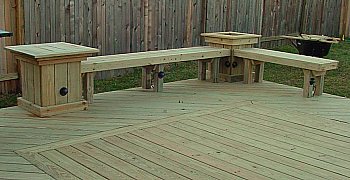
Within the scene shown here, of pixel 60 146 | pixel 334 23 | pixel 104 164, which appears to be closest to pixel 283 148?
pixel 104 164

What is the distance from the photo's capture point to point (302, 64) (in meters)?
5.68

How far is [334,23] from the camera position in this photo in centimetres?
1152

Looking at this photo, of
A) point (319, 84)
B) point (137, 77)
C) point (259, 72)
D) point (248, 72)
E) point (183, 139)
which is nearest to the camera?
point (183, 139)

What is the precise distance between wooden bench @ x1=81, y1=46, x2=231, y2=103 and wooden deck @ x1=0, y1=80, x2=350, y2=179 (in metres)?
0.22

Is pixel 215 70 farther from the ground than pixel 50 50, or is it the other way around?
pixel 50 50

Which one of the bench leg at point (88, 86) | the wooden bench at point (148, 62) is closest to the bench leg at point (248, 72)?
the wooden bench at point (148, 62)

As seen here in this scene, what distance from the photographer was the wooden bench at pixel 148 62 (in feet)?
16.8

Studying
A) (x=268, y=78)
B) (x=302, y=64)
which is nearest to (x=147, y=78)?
(x=302, y=64)

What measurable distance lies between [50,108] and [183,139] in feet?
4.43

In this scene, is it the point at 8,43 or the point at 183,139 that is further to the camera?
the point at 8,43

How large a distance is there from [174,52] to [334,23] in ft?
21.9

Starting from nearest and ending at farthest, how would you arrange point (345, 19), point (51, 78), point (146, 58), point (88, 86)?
point (51, 78) < point (88, 86) < point (146, 58) < point (345, 19)

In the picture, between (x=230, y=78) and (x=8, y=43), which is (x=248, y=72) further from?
(x=8, y=43)

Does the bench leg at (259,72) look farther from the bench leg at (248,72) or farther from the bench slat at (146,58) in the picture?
the bench slat at (146,58)
